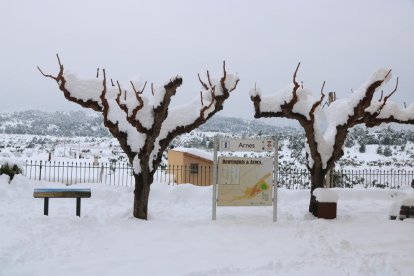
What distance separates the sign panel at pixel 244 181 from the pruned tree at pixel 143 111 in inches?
57.2

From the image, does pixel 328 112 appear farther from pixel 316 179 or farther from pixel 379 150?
pixel 379 150

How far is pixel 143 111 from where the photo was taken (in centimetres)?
940

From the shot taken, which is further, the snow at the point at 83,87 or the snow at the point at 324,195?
the snow at the point at 324,195

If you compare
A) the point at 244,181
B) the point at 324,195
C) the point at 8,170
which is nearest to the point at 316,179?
the point at 324,195

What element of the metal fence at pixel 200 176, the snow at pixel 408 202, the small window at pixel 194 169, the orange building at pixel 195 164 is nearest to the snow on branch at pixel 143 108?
the snow at pixel 408 202

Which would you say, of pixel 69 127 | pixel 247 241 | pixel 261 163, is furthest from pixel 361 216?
pixel 69 127

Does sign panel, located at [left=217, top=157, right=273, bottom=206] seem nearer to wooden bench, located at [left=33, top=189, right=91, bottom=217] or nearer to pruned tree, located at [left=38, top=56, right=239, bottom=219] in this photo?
pruned tree, located at [left=38, top=56, right=239, bottom=219]

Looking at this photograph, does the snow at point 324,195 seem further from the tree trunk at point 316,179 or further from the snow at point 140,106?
the snow at point 140,106

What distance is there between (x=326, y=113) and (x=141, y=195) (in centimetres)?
565

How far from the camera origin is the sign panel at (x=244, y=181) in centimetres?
927

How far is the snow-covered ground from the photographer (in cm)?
563

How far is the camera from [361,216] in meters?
10.5

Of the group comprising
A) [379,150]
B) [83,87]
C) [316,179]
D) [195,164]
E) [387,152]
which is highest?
[83,87]

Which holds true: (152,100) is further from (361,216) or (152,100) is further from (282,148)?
(282,148)
